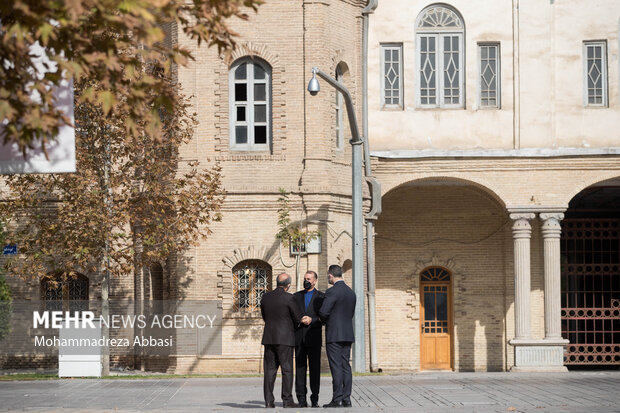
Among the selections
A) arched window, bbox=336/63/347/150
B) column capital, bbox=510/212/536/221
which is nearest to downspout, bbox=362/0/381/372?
arched window, bbox=336/63/347/150

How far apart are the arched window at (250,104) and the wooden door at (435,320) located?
781 centimetres

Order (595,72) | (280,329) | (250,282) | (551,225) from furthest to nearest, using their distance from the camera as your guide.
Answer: (595,72), (551,225), (250,282), (280,329)

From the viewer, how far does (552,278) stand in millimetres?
27547

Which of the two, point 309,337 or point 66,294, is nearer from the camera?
point 309,337

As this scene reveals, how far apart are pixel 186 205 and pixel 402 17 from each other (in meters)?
8.37

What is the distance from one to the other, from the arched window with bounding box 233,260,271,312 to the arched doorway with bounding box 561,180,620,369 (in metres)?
9.12

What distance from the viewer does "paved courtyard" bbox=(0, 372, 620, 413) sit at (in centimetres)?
1605

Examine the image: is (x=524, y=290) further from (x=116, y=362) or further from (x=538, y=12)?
(x=116, y=362)

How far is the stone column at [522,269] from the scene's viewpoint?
27.6 m

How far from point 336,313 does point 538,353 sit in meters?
12.9

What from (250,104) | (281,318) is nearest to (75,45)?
(281,318)

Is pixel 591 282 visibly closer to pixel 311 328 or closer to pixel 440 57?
pixel 440 57

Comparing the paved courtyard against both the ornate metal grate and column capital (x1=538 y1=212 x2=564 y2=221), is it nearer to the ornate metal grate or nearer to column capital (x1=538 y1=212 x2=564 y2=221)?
column capital (x1=538 y1=212 x2=564 y2=221)

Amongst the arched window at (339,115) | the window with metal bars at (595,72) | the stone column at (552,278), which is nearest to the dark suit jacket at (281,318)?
the arched window at (339,115)
